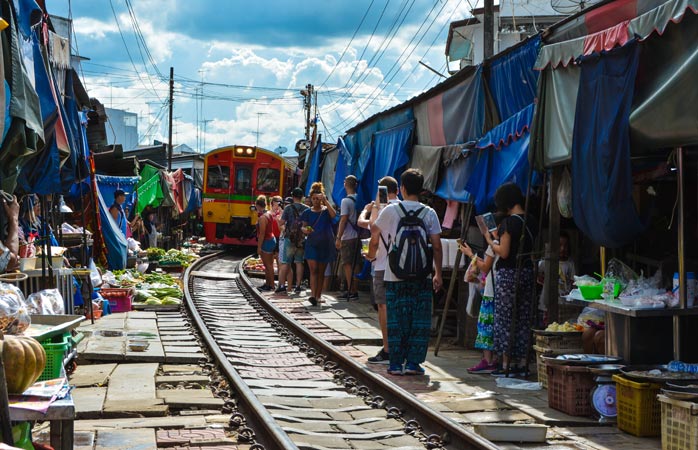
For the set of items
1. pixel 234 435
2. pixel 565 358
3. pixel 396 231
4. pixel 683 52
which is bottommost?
pixel 234 435

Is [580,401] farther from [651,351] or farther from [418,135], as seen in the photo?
[418,135]

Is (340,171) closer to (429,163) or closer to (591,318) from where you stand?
(429,163)

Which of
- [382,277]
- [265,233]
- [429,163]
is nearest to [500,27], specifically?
[265,233]

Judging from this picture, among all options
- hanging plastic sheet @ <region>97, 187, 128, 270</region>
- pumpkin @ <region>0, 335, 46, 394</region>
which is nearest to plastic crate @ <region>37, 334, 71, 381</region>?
pumpkin @ <region>0, 335, 46, 394</region>

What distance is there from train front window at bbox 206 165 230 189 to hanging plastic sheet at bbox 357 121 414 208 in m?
13.9

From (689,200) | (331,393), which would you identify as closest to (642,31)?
(689,200)

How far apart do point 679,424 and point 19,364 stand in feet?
12.6

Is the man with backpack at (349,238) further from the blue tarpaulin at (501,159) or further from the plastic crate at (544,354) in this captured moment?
the plastic crate at (544,354)

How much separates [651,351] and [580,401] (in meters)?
0.72

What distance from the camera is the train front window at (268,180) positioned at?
29500 millimetres

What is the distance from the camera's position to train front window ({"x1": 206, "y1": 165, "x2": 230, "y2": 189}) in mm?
29531

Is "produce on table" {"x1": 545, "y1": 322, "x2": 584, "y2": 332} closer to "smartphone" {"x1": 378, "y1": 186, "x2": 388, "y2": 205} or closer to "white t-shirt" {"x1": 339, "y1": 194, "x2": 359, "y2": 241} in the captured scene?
"smartphone" {"x1": 378, "y1": 186, "x2": 388, "y2": 205}

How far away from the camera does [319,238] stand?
14.6 metres

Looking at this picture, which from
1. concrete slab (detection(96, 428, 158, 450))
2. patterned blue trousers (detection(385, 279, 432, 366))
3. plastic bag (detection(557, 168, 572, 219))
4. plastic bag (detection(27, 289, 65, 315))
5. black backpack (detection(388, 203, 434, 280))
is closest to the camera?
concrete slab (detection(96, 428, 158, 450))
